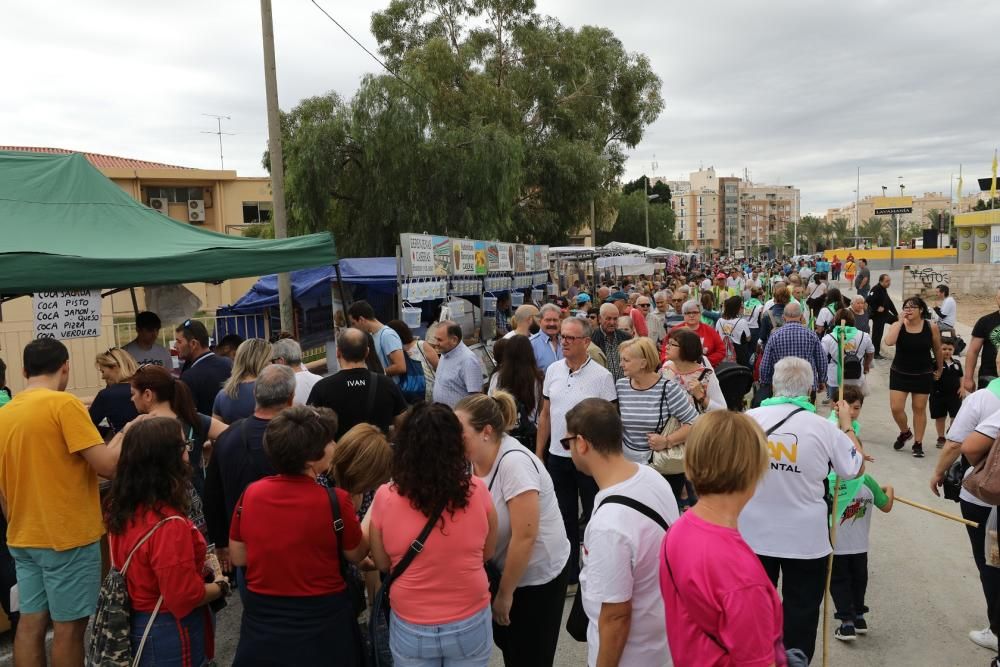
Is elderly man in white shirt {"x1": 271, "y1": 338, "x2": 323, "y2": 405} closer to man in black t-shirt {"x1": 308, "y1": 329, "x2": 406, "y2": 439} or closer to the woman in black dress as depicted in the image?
man in black t-shirt {"x1": 308, "y1": 329, "x2": 406, "y2": 439}

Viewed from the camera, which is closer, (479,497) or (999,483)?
(479,497)

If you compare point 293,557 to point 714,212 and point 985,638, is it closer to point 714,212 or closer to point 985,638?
point 985,638

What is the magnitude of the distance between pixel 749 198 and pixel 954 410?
18654cm

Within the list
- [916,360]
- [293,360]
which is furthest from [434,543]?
[916,360]

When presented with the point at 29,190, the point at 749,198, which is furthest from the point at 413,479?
the point at 749,198

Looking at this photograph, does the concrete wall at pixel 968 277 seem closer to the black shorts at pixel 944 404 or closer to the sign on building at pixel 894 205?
the sign on building at pixel 894 205

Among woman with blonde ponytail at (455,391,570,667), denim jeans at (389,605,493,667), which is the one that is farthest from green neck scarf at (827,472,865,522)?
denim jeans at (389,605,493,667)

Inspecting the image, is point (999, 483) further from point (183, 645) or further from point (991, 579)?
point (183, 645)

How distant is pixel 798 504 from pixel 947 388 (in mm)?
5745

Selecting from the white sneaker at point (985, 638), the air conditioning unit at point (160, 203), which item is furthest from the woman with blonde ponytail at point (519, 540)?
the air conditioning unit at point (160, 203)

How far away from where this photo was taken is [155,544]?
262 cm

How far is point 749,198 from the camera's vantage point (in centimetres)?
18050

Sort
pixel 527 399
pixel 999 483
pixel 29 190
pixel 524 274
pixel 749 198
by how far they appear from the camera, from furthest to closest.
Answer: pixel 749 198 → pixel 524 274 → pixel 29 190 → pixel 527 399 → pixel 999 483

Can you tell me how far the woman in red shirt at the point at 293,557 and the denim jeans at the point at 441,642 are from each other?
24 centimetres
